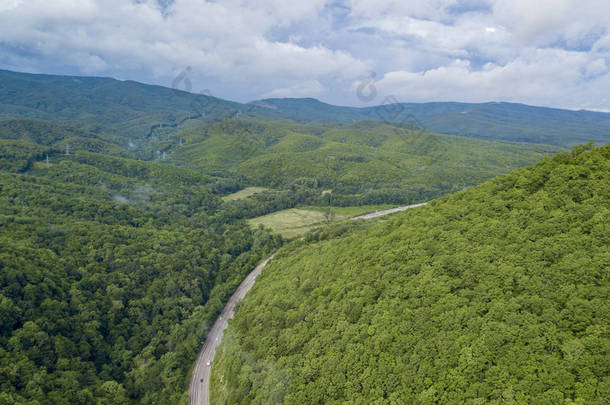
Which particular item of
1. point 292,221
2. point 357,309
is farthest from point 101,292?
point 292,221

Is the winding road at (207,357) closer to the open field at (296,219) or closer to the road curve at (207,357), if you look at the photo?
the road curve at (207,357)

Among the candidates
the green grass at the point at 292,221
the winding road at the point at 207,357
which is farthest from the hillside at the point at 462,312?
the green grass at the point at 292,221

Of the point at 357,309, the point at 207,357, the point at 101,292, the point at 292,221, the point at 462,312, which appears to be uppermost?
the point at 462,312

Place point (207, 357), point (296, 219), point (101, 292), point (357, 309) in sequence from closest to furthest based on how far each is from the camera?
1. point (357, 309)
2. point (207, 357)
3. point (101, 292)
4. point (296, 219)

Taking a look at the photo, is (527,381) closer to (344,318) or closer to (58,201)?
(344,318)

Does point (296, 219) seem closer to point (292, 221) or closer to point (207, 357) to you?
point (292, 221)
